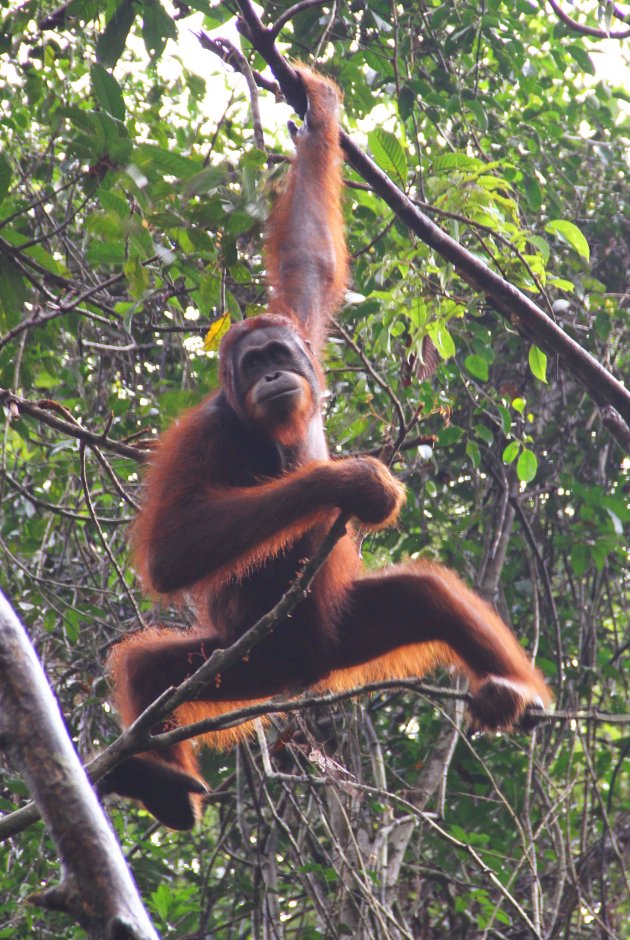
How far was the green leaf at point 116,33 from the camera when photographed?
3.41 metres

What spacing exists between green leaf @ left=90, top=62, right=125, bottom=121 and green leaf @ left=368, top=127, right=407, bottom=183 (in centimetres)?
95

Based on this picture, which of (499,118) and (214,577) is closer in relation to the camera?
(214,577)

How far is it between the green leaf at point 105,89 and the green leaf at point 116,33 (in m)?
0.44

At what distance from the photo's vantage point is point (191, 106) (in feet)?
18.2

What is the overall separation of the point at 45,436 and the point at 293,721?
2.17 m

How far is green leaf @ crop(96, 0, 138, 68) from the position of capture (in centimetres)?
341

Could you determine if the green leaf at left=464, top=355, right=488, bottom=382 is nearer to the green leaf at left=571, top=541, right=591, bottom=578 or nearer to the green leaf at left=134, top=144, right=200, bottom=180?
the green leaf at left=571, top=541, right=591, bottom=578

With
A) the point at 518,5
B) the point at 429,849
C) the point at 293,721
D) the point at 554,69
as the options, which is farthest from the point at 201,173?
the point at 429,849

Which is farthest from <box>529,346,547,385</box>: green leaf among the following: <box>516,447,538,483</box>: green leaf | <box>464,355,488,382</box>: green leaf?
<box>464,355,488,382</box>: green leaf

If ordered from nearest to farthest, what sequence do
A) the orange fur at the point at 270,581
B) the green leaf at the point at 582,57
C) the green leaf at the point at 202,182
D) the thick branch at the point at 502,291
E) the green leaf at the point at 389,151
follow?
the green leaf at the point at 202,182 < the orange fur at the point at 270,581 < the thick branch at the point at 502,291 < the green leaf at the point at 389,151 < the green leaf at the point at 582,57

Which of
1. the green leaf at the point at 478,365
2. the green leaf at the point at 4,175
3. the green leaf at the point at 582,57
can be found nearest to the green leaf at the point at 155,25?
the green leaf at the point at 4,175

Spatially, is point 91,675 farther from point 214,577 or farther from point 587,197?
point 587,197

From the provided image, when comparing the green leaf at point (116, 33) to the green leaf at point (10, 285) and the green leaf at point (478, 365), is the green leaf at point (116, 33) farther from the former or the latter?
the green leaf at point (478, 365)

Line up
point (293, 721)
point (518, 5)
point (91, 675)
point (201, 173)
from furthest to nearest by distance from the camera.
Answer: point (91, 675)
point (518, 5)
point (293, 721)
point (201, 173)
